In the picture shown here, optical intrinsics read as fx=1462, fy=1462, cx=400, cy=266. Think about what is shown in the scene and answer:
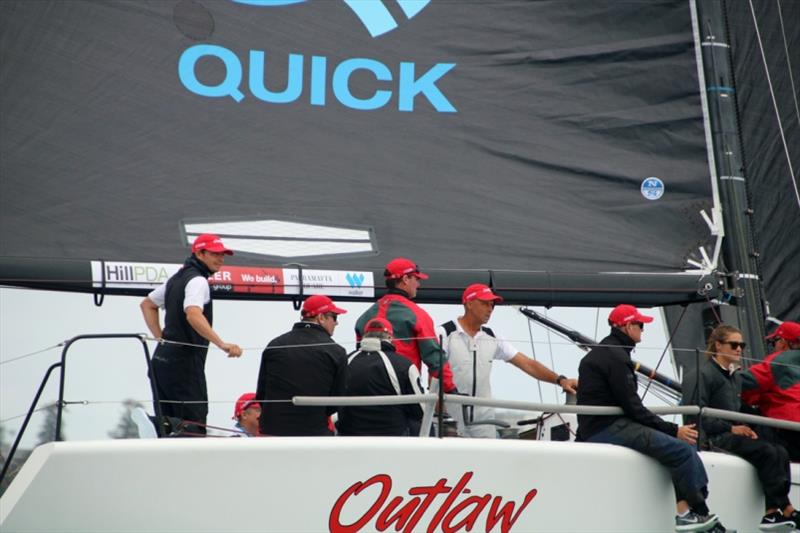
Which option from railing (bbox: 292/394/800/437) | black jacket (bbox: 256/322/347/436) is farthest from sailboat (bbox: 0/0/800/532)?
black jacket (bbox: 256/322/347/436)

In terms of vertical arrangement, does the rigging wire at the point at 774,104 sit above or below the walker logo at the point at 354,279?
above

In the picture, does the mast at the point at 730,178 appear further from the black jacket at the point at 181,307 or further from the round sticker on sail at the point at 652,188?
the black jacket at the point at 181,307

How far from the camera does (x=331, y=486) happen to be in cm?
509

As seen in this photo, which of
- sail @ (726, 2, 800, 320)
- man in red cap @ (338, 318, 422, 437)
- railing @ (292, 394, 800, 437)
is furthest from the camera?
sail @ (726, 2, 800, 320)

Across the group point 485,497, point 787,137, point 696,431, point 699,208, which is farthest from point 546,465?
point 787,137

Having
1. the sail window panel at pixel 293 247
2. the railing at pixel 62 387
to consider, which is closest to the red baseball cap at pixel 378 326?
the sail window panel at pixel 293 247

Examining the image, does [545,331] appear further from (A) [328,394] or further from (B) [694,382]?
(A) [328,394]

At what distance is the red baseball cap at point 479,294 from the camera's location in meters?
5.88

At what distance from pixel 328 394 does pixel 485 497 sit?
26.9 inches

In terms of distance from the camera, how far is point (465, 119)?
673cm

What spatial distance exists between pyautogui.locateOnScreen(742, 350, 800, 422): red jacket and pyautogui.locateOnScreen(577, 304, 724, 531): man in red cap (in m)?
0.69

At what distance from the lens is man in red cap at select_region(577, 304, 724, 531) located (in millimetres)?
5582

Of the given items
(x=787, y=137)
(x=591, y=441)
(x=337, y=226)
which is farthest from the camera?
(x=787, y=137)

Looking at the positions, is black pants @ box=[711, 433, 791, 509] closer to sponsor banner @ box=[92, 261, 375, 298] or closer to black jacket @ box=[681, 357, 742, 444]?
black jacket @ box=[681, 357, 742, 444]
